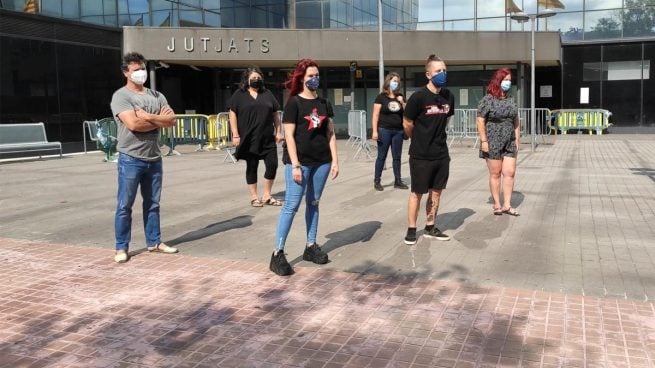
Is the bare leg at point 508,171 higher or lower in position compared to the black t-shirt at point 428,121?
lower

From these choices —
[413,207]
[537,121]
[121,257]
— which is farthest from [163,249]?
[537,121]

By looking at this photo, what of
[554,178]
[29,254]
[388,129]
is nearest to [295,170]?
[29,254]

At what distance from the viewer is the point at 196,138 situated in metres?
19.8

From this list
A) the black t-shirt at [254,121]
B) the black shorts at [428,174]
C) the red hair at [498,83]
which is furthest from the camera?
the black t-shirt at [254,121]

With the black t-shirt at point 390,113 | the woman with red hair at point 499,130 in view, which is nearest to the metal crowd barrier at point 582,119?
the black t-shirt at point 390,113

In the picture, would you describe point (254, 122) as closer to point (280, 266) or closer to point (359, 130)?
point (280, 266)

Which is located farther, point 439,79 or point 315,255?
point 439,79

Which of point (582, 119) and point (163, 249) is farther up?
point (582, 119)

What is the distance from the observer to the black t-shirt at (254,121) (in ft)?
28.1

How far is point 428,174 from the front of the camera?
6.27 metres

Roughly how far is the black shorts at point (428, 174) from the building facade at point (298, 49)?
1517 cm

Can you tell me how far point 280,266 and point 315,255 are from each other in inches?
19.8

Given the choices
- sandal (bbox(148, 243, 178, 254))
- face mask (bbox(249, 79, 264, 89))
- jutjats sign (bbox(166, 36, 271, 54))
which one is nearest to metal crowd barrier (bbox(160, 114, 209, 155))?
jutjats sign (bbox(166, 36, 271, 54))

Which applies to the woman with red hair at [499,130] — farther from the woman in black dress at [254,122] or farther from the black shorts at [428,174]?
the woman in black dress at [254,122]
